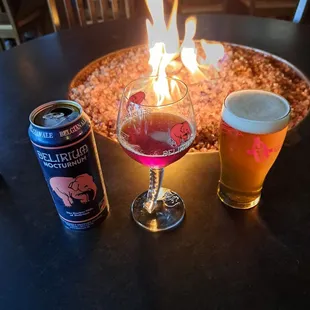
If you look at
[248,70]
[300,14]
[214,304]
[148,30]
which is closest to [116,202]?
[214,304]

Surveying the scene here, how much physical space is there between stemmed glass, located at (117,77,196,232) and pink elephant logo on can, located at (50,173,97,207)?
81 millimetres

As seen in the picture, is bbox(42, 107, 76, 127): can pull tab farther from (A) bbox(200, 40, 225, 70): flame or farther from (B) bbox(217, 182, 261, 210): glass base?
(A) bbox(200, 40, 225, 70): flame

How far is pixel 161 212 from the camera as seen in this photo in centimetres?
70

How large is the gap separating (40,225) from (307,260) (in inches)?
18.2

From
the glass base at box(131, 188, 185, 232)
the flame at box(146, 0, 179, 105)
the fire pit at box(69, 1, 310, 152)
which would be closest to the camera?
the glass base at box(131, 188, 185, 232)

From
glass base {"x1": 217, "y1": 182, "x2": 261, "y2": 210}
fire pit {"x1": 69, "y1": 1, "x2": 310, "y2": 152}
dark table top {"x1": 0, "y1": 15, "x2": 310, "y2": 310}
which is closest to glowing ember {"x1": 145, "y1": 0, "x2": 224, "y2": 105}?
fire pit {"x1": 69, "y1": 1, "x2": 310, "y2": 152}

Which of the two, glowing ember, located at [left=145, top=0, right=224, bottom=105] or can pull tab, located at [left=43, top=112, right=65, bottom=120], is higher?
can pull tab, located at [left=43, top=112, right=65, bottom=120]

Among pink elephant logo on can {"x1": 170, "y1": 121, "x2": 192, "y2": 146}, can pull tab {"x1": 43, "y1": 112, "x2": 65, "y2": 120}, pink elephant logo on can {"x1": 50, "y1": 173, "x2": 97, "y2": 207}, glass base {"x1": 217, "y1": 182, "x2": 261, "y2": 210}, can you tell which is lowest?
glass base {"x1": 217, "y1": 182, "x2": 261, "y2": 210}

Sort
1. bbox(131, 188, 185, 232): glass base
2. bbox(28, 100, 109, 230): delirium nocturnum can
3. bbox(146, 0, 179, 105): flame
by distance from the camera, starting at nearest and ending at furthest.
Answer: bbox(28, 100, 109, 230): delirium nocturnum can
bbox(131, 188, 185, 232): glass base
bbox(146, 0, 179, 105): flame

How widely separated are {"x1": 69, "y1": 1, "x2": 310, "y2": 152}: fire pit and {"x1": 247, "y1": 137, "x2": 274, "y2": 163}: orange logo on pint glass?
0.39m

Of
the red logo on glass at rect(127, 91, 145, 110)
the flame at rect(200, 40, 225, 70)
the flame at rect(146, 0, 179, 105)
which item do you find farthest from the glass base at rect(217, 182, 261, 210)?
the flame at rect(200, 40, 225, 70)

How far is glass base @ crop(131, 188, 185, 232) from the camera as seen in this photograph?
0.68 meters

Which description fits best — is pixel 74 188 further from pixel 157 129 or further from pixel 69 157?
pixel 157 129

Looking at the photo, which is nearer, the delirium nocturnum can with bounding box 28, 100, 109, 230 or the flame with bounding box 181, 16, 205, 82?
the delirium nocturnum can with bounding box 28, 100, 109, 230
